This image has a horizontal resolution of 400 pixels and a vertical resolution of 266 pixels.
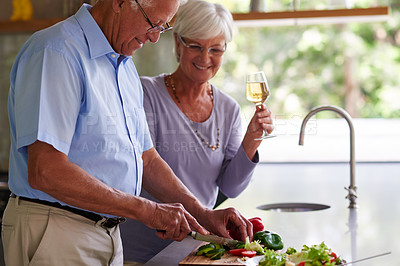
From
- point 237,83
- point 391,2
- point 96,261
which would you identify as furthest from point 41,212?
point 391,2

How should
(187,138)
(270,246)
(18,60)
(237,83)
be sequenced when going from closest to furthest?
(18,60)
(270,246)
(187,138)
(237,83)

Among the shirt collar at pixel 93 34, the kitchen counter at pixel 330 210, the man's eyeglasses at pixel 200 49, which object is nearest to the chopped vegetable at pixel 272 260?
the kitchen counter at pixel 330 210

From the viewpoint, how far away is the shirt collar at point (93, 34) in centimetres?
148

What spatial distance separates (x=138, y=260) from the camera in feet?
6.52

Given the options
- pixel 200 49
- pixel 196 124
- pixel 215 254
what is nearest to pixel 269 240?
pixel 215 254

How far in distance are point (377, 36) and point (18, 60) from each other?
24.5 feet

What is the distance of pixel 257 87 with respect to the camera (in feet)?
6.73

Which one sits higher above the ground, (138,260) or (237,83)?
(237,83)

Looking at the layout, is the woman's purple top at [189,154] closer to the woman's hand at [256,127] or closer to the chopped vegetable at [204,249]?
the woman's hand at [256,127]

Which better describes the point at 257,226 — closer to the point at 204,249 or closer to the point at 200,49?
the point at 204,249

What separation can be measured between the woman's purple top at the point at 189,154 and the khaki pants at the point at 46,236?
0.55 m

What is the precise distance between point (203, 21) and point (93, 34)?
0.66 m

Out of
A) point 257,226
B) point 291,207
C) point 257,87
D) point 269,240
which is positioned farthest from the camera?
point 291,207

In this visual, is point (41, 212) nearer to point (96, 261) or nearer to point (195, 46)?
point (96, 261)
